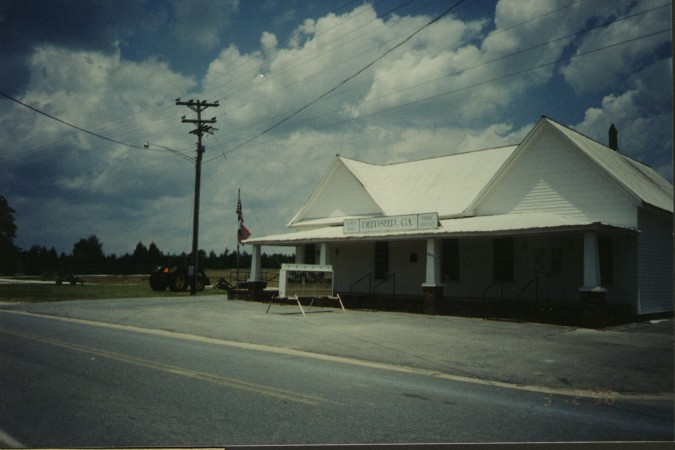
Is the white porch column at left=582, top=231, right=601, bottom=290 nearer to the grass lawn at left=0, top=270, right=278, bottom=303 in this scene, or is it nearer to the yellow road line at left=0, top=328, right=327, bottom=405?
the yellow road line at left=0, top=328, right=327, bottom=405

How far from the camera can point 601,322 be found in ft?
43.3

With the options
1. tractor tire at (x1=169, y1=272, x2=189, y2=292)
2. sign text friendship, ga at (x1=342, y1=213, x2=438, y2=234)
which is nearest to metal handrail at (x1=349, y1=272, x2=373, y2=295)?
sign text friendship, ga at (x1=342, y1=213, x2=438, y2=234)

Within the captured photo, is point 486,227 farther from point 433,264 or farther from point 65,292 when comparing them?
point 65,292

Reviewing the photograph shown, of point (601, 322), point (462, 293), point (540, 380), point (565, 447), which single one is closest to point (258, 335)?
point (540, 380)

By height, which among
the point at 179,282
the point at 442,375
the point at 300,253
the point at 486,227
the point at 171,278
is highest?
the point at 486,227

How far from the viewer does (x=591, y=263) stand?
45.7ft

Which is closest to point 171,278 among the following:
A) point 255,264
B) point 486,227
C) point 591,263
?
point 255,264

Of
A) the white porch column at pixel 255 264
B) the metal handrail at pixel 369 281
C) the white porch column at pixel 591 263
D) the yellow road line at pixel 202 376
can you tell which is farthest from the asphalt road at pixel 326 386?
the white porch column at pixel 255 264

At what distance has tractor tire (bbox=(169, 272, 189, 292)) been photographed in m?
31.0

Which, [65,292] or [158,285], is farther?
[158,285]

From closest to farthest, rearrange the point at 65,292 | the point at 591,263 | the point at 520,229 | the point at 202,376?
the point at 202,376 → the point at 591,263 → the point at 520,229 → the point at 65,292

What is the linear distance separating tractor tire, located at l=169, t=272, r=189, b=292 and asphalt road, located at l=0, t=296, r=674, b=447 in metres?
19.0

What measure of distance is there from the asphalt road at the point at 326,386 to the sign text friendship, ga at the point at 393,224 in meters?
6.28

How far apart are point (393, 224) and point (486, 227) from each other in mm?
3952
